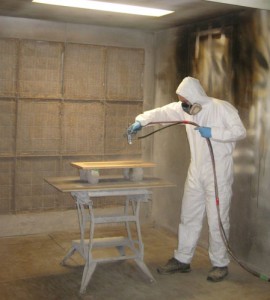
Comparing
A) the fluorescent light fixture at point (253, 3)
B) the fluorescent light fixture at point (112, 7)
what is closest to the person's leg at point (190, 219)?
the fluorescent light fixture at point (253, 3)

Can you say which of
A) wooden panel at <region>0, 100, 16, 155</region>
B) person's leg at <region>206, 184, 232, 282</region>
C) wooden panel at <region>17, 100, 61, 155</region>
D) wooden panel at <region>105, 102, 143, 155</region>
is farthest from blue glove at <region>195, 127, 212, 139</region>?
wooden panel at <region>0, 100, 16, 155</region>

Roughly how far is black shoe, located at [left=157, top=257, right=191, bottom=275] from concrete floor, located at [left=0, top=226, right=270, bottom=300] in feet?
0.16

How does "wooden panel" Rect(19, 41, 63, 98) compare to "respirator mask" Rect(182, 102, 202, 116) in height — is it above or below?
above

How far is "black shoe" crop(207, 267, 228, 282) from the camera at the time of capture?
12.5 ft

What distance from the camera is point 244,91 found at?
13.1 ft

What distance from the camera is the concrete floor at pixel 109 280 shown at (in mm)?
3510

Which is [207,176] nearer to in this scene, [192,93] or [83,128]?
[192,93]

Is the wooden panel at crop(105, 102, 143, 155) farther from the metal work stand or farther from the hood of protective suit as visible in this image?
the hood of protective suit

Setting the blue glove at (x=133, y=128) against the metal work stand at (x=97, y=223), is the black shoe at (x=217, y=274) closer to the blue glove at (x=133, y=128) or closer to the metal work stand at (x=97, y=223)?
the metal work stand at (x=97, y=223)

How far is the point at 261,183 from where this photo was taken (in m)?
3.86

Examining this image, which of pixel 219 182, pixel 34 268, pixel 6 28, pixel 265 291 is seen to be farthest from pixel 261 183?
pixel 6 28

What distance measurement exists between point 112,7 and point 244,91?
1382mm

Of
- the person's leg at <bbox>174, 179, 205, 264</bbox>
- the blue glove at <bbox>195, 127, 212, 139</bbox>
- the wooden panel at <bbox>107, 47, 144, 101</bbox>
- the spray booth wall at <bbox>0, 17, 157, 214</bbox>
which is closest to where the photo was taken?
the blue glove at <bbox>195, 127, 212, 139</bbox>

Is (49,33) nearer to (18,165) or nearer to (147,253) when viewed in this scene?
(18,165)
